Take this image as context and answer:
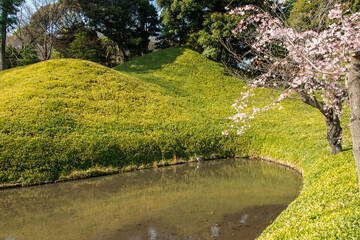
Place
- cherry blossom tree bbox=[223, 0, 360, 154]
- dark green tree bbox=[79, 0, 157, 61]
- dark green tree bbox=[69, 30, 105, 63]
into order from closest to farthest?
cherry blossom tree bbox=[223, 0, 360, 154], dark green tree bbox=[69, 30, 105, 63], dark green tree bbox=[79, 0, 157, 61]

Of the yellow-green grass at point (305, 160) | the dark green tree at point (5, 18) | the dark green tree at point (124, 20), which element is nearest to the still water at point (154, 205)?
the yellow-green grass at point (305, 160)

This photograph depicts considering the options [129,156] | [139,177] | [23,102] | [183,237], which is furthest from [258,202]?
[23,102]

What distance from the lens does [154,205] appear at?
32.9 feet

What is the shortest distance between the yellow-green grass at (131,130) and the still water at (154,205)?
1.21 metres

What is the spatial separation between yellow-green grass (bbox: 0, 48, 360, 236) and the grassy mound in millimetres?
46

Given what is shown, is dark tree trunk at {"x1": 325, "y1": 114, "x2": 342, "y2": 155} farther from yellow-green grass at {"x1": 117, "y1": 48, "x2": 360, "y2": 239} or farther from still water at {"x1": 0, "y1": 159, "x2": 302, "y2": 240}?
still water at {"x1": 0, "y1": 159, "x2": 302, "y2": 240}

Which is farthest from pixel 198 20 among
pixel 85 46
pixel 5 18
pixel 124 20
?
pixel 5 18

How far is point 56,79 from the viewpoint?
18.8 m

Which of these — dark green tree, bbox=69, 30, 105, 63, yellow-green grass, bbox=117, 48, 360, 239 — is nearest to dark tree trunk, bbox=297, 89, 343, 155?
yellow-green grass, bbox=117, 48, 360, 239

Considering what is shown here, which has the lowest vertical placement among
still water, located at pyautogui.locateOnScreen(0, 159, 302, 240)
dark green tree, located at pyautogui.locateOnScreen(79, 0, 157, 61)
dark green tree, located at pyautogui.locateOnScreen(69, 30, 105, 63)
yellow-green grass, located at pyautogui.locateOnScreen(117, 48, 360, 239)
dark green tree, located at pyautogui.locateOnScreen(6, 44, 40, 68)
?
still water, located at pyautogui.locateOnScreen(0, 159, 302, 240)

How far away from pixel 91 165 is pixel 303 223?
1061 centimetres

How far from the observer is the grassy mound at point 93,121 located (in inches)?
511

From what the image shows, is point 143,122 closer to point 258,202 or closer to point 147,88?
point 147,88

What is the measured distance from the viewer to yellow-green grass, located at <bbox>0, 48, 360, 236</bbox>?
1067 centimetres
